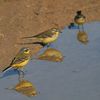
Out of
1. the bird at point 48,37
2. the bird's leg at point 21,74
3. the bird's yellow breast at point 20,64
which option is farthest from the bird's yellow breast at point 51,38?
the bird's leg at point 21,74

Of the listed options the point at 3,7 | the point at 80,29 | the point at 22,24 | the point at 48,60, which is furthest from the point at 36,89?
the point at 3,7

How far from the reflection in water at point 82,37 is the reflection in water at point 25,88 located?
3.04 metres

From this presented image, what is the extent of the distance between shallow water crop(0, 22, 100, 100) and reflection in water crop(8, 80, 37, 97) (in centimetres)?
11

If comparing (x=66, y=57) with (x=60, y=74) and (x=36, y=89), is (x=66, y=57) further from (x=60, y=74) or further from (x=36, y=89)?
(x=36, y=89)

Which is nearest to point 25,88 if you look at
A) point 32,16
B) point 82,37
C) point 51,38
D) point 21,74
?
point 21,74

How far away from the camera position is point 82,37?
46.6 ft

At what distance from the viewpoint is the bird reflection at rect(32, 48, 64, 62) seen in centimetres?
1292

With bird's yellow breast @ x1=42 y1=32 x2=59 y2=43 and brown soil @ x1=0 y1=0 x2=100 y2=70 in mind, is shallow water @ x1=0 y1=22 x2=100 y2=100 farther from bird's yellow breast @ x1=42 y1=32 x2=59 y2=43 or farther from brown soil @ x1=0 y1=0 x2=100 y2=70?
brown soil @ x1=0 y1=0 x2=100 y2=70

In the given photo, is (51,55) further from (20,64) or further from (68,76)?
(68,76)

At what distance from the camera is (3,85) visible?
11.4 metres

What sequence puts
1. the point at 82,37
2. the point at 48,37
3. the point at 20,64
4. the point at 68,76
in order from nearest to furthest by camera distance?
1. the point at 68,76
2. the point at 20,64
3. the point at 82,37
4. the point at 48,37

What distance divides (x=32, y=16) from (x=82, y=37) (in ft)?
14.7

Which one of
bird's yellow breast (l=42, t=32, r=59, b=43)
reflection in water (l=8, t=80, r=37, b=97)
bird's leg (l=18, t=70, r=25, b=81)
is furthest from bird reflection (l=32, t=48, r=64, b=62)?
reflection in water (l=8, t=80, r=37, b=97)

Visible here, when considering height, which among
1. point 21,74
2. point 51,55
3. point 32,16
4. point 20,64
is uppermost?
point 20,64
